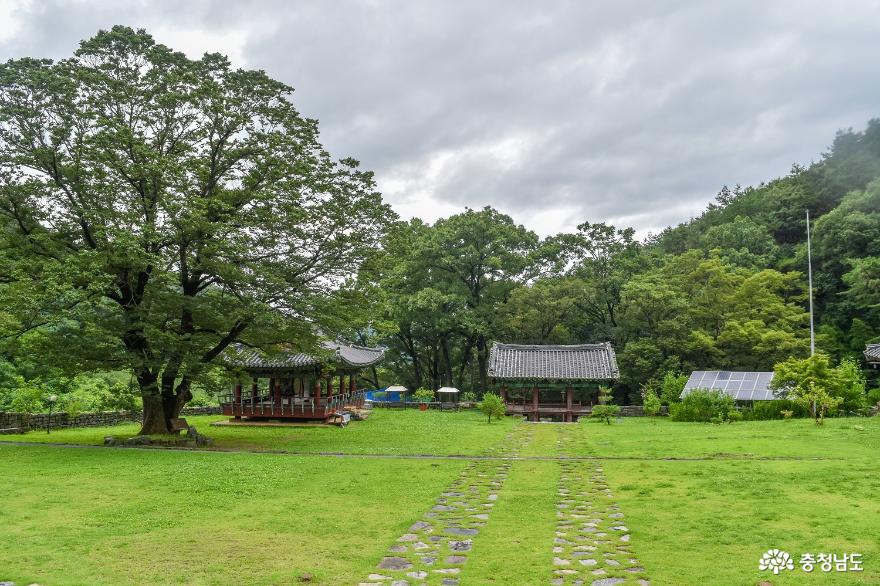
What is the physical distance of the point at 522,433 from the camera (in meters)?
25.2

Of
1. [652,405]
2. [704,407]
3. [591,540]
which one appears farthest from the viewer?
[652,405]

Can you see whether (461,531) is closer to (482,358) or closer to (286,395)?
(286,395)

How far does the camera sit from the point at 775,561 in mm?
7086

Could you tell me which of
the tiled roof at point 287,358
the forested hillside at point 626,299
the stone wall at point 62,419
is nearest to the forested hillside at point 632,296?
the forested hillside at point 626,299

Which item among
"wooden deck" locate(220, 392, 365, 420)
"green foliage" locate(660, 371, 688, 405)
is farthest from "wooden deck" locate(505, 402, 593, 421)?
"wooden deck" locate(220, 392, 365, 420)

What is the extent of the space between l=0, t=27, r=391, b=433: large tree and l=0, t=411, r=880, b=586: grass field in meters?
3.76

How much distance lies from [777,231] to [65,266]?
54.2 m

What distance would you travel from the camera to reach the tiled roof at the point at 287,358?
24750 mm

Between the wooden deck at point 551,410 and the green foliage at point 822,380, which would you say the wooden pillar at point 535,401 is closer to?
the wooden deck at point 551,410

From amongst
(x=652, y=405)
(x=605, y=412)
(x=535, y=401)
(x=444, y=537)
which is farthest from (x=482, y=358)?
(x=444, y=537)

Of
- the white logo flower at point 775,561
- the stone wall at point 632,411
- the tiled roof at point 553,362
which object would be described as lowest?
the stone wall at point 632,411

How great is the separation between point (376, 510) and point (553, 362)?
93.1ft

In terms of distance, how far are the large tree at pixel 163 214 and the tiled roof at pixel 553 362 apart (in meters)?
18.1

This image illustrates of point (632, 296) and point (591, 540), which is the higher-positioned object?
point (632, 296)
